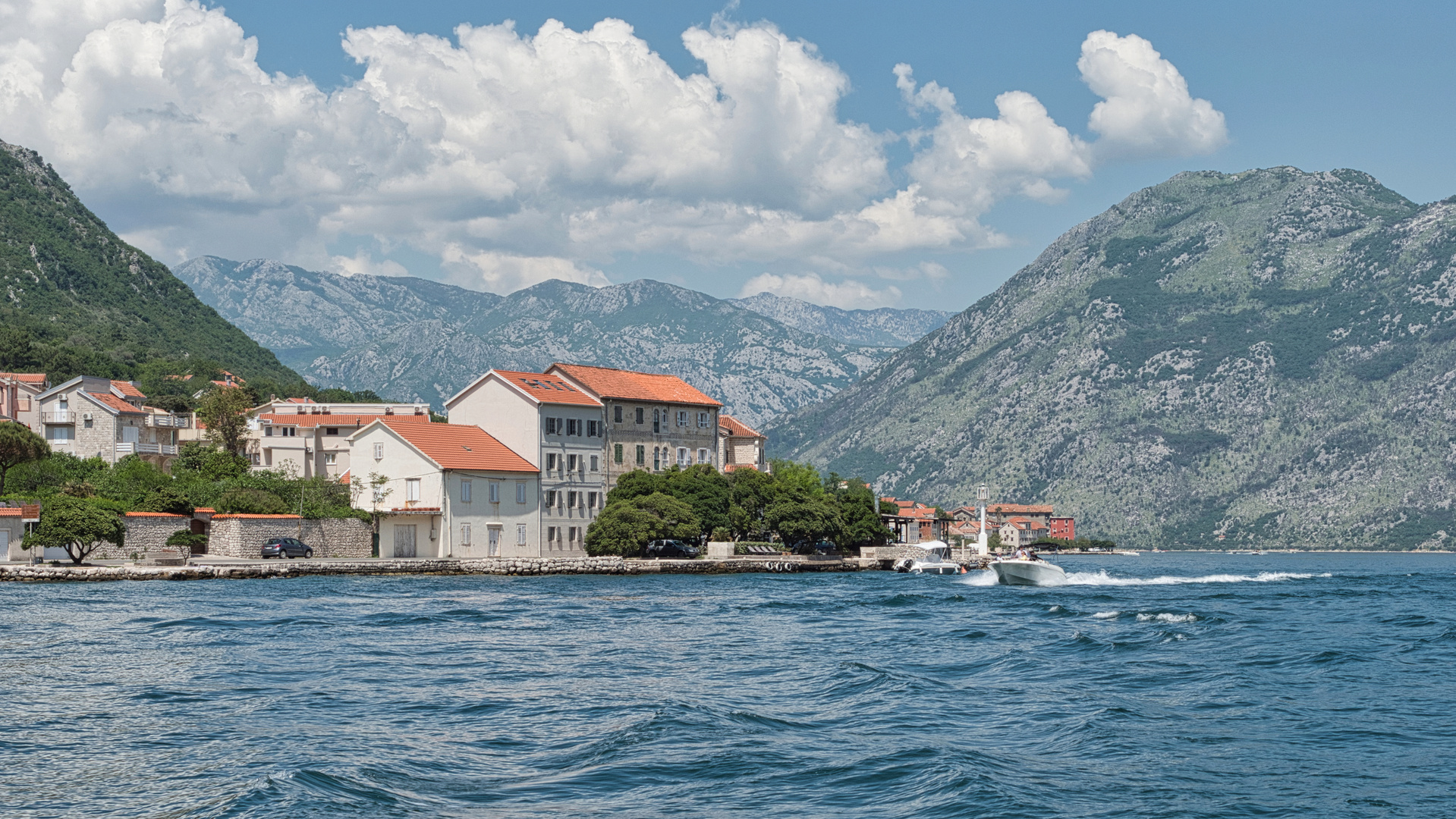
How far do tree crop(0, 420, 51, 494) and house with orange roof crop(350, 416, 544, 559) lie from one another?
57.5 ft

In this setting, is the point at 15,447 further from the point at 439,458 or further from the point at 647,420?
the point at 647,420

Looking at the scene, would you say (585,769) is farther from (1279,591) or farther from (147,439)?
(147,439)

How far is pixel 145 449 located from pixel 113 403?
167 inches

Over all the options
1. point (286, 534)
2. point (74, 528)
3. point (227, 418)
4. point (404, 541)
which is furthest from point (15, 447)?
point (404, 541)

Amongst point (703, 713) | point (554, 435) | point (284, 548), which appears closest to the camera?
point (703, 713)

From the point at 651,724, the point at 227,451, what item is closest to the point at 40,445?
the point at 227,451

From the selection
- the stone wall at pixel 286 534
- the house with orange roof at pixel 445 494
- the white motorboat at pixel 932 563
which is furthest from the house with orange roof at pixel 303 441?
the white motorboat at pixel 932 563

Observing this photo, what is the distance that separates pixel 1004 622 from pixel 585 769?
29816mm

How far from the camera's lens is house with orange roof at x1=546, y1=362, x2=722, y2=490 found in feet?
285

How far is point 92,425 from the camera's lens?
96.1 meters

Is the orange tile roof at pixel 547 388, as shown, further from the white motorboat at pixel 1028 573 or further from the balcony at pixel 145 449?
the balcony at pixel 145 449

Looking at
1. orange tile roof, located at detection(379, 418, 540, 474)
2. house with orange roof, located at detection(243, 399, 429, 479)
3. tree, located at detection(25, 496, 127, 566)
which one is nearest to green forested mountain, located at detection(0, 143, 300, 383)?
house with orange roof, located at detection(243, 399, 429, 479)

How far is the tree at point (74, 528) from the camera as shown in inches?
2395

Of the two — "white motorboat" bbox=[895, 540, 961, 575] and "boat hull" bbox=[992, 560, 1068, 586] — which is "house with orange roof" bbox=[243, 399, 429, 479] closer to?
"white motorboat" bbox=[895, 540, 961, 575]
